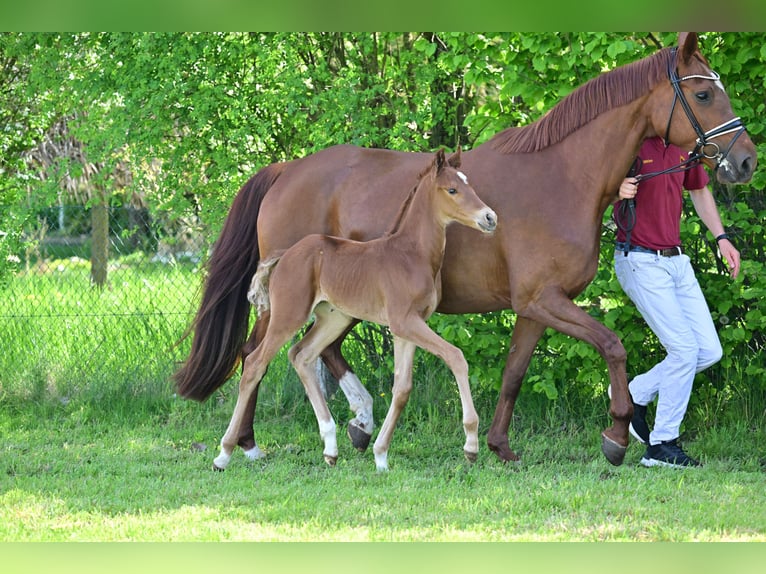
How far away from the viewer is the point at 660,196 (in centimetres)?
526

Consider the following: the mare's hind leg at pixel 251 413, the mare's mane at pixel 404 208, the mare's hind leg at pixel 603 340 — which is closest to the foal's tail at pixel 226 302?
the mare's hind leg at pixel 251 413

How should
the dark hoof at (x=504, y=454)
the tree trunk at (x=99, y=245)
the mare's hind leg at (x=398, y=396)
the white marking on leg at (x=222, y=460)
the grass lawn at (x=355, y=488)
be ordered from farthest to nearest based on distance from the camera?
1. the tree trunk at (x=99, y=245)
2. the dark hoof at (x=504, y=454)
3. the white marking on leg at (x=222, y=460)
4. the mare's hind leg at (x=398, y=396)
5. the grass lawn at (x=355, y=488)

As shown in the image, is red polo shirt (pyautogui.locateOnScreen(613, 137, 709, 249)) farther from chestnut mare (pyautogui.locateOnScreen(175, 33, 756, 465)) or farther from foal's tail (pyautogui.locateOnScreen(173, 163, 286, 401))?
foal's tail (pyautogui.locateOnScreen(173, 163, 286, 401))

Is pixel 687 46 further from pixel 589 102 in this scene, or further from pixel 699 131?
pixel 589 102

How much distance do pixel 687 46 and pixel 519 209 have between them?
1.24m

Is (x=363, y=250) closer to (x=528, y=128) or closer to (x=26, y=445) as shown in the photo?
(x=528, y=128)

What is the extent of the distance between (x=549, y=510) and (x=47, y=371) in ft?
14.8

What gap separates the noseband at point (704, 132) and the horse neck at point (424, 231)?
1359 millimetres

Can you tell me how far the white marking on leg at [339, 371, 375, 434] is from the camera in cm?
583

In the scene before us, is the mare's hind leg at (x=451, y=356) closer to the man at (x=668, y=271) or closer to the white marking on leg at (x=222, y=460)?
the man at (x=668, y=271)

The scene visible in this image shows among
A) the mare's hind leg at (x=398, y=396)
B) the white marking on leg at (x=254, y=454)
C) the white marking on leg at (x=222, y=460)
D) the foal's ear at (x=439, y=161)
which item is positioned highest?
the foal's ear at (x=439, y=161)

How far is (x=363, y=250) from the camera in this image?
532 cm

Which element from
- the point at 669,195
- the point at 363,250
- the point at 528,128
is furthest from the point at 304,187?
the point at 669,195

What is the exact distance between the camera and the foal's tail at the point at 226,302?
19.4 ft
